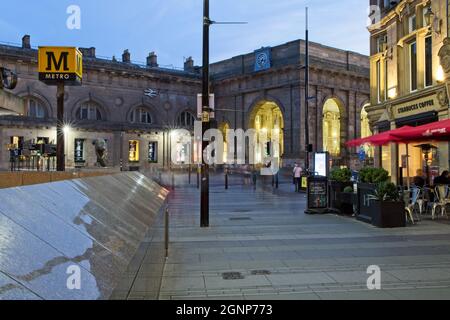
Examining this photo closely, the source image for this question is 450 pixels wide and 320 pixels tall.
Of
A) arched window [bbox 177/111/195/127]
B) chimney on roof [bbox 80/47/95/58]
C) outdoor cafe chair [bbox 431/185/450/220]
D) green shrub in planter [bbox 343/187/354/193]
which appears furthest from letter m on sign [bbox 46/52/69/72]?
arched window [bbox 177/111/195/127]

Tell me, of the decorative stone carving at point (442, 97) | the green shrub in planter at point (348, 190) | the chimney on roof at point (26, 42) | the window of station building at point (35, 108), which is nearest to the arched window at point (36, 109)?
the window of station building at point (35, 108)

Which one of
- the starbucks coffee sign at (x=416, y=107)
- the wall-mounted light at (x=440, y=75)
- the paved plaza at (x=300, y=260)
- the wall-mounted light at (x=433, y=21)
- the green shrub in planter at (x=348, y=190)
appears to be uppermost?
Answer: the wall-mounted light at (x=433, y=21)

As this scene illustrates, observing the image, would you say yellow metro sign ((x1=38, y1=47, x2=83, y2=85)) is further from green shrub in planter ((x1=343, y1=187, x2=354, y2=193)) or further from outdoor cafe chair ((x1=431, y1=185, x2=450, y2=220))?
outdoor cafe chair ((x1=431, y1=185, x2=450, y2=220))

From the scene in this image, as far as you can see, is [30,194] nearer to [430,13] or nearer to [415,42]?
[430,13]

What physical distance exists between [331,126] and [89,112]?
3175 centimetres

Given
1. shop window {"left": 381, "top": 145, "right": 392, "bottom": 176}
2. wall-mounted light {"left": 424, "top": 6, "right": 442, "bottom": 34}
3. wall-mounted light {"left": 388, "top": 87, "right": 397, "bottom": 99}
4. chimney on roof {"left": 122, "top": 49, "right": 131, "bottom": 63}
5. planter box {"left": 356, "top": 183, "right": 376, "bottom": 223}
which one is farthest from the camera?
chimney on roof {"left": 122, "top": 49, "right": 131, "bottom": 63}

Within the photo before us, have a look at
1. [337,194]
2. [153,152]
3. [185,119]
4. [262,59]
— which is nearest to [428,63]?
[337,194]

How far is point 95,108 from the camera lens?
53.2m

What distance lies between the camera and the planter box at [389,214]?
11.4 meters

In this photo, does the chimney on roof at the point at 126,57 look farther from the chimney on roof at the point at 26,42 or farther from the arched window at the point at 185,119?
the chimney on roof at the point at 26,42

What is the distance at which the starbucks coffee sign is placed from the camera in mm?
18375

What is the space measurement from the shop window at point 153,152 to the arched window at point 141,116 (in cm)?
298

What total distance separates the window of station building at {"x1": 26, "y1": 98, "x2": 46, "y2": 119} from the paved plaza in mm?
40588
